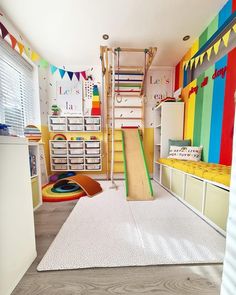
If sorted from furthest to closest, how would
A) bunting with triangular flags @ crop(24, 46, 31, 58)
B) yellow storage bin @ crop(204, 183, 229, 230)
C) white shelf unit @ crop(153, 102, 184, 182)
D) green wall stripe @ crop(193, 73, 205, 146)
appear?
white shelf unit @ crop(153, 102, 184, 182)
bunting with triangular flags @ crop(24, 46, 31, 58)
green wall stripe @ crop(193, 73, 205, 146)
yellow storage bin @ crop(204, 183, 229, 230)

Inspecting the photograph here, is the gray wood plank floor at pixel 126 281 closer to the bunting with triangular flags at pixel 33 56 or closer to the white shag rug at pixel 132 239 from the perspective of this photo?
the white shag rug at pixel 132 239

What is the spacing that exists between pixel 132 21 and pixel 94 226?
255cm

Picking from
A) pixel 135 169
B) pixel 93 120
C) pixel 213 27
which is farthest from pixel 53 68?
pixel 213 27

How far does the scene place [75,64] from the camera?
303 centimetres

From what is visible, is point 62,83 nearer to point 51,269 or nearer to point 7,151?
point 7,151

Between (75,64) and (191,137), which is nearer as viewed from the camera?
(191,137)

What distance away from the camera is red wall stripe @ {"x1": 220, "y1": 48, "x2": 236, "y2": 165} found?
1.64 meters

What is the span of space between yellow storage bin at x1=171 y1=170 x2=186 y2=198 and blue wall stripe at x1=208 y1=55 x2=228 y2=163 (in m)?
0.50

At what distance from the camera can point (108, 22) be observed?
1966 millimetres

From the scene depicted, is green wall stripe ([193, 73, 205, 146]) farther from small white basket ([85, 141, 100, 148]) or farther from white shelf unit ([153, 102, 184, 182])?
small white basket ([85, 141, 100, 148])

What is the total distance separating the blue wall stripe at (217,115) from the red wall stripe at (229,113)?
0.06m

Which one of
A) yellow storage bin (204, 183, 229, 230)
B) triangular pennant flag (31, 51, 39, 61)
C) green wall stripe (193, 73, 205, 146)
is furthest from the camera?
triangular pennant flag (31, 51, 39, 61)

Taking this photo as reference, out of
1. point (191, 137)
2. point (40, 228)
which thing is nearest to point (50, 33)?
point (40, 228)

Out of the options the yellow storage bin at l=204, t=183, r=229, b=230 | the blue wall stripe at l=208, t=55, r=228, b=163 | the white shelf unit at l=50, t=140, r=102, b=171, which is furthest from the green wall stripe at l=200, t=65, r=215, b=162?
the white shelf unit at l=50, t=140, r=102, b=171
